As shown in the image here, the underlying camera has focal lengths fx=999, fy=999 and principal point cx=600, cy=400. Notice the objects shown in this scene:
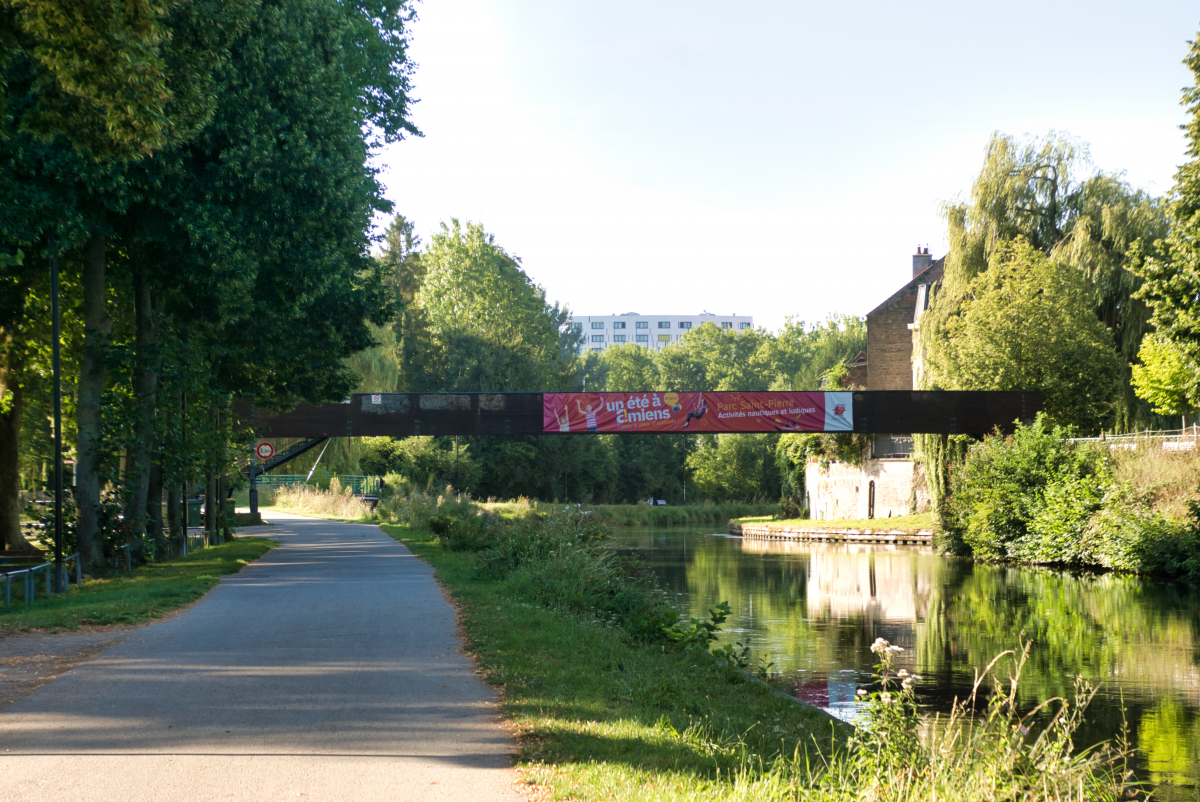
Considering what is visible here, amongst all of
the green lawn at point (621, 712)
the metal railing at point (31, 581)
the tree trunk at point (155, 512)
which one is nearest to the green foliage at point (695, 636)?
the green lawn at point (621, 712)

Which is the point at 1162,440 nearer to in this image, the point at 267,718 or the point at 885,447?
the point at 885,447

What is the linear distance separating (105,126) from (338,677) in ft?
21.7

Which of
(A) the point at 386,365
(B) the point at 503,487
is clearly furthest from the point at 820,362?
(A) the point at 386,365

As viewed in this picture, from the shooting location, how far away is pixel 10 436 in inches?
930

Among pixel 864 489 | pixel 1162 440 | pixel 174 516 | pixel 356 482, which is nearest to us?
pixel 174 516

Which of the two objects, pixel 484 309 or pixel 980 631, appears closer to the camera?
pixel 980 631

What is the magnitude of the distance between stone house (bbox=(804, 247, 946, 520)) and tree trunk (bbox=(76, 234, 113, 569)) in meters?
39.1

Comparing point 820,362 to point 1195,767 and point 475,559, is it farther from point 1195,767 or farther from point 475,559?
point 1195,767

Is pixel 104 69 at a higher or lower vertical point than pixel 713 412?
higher

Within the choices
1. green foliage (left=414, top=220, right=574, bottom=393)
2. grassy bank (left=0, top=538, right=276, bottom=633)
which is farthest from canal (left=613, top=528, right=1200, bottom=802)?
green foliage (left=414, top=220, right=574, bottom=393)

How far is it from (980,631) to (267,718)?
1350 cm

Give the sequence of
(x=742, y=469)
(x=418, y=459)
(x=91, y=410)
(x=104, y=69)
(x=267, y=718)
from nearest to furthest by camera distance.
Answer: (x=267, y=718) < (x=104, y=69) < (x=91, y=410) < (x=418, y=459) < (x=742, y=469)

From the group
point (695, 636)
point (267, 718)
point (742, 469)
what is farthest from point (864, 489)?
point (267, 718)

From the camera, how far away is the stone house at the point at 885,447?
50188 millimetres
